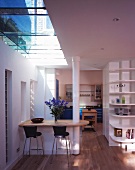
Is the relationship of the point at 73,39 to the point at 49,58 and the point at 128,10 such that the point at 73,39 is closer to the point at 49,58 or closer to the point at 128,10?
the point at 128,10

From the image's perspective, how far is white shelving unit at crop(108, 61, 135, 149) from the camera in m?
5.54

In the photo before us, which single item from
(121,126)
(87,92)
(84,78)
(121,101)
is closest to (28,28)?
(121,101)

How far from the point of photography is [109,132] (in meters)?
5.78

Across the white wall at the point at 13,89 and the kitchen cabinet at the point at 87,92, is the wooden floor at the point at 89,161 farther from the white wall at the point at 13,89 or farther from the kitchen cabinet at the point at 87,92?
the kitchen cabinet at the point at 87,92

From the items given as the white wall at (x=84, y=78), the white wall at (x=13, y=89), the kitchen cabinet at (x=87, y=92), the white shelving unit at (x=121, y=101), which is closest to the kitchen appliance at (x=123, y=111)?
the white shelving unit at (x=121, y=101)

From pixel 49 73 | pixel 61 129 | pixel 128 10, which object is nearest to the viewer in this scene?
pixel 128 10

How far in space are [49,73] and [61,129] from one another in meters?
3.84

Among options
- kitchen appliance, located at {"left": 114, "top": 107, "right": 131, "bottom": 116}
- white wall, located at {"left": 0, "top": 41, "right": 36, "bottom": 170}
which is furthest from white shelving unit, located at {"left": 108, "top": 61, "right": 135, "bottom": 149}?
white wall, located at {"left": 0, "top": 41, "right": 36, "bottom": 170}

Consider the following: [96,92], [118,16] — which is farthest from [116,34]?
[96,92]

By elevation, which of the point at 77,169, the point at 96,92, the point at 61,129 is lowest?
the point at 77,169

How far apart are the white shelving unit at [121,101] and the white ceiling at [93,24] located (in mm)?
1655

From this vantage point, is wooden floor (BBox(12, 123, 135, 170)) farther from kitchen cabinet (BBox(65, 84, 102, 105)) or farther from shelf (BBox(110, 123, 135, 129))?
kitchen cabinet (BBox(65, 84, 102, 105))

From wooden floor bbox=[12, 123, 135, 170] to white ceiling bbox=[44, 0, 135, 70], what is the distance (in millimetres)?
2550

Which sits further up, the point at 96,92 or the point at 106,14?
the point at 106,14
